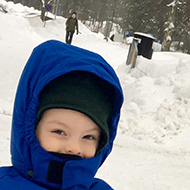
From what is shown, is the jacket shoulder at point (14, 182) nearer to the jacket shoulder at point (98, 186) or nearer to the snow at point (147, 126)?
the jacket shoulder at point (98, 186)

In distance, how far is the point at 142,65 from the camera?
7.79m

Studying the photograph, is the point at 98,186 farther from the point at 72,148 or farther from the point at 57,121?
the point at 57,121

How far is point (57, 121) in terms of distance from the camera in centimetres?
144

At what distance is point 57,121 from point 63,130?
0.20 feet

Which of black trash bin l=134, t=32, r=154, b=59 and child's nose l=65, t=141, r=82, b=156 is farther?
black trash bin l=134, t=32, r=154, b=59

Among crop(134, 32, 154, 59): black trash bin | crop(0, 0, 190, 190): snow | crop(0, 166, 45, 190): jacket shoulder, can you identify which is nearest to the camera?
crop(0, 166, 45, 190): jacket shoulder

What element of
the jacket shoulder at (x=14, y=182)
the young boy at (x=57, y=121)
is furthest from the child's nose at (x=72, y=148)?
the jacket shoulder at (x=14, y=182)

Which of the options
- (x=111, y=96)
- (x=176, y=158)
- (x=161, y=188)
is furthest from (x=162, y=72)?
(x=111, y=96)

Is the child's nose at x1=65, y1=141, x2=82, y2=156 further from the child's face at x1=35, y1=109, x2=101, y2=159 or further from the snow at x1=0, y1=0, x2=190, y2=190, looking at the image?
the snow at x1=0, y1=0, x2=190, y2=190

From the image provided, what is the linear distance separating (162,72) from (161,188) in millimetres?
4442

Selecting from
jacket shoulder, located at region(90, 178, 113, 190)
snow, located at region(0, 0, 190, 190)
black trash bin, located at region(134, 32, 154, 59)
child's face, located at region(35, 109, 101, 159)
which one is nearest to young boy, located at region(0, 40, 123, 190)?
child's face, located at region(35, 109, 101, 159)

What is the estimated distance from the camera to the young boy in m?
1.43

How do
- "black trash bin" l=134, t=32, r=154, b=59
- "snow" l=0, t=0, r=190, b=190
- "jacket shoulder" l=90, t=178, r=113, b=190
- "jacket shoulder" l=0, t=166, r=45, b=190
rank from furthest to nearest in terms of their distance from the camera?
1. "black trash bin" l=134, t=32, r=154, b=59
2. "snow" l=0, t=0, r=190, b=190
3. "jacket shoulder" l=90, t=178, r=113, b=190
4. "jacket shoulder" l=0, t=166, r=45, b=190

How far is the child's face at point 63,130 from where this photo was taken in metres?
1.44
